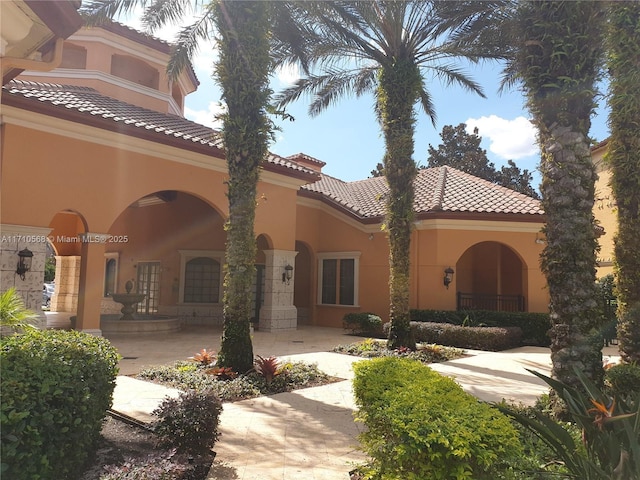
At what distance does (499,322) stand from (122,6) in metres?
13.6

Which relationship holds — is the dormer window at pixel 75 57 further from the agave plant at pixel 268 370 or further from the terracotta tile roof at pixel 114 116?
the agave plant at pixel 268 370

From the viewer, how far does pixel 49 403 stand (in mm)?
3182

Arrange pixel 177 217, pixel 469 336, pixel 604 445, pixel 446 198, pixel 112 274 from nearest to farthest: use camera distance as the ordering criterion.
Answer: pixel 604 445
pixel 469 336
pixel 446 198
pixel 177 217
pixel 112 274

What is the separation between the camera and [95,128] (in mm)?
11648

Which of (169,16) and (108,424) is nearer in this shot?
(108,424)

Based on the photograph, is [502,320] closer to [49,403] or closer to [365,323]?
[365,323]

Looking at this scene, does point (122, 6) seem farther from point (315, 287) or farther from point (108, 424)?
point (315, 287)

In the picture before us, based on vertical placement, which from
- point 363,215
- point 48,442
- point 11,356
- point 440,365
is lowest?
point 440,365

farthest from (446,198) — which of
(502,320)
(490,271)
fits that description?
(502,320)

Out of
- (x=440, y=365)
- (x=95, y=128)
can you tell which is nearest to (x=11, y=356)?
(x=440, y=365)

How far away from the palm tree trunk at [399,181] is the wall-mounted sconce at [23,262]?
8546mm

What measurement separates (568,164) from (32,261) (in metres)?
10.9

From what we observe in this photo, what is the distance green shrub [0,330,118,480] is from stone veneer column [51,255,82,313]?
A: 1781cm

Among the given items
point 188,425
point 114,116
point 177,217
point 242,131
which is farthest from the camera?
point 177,217
